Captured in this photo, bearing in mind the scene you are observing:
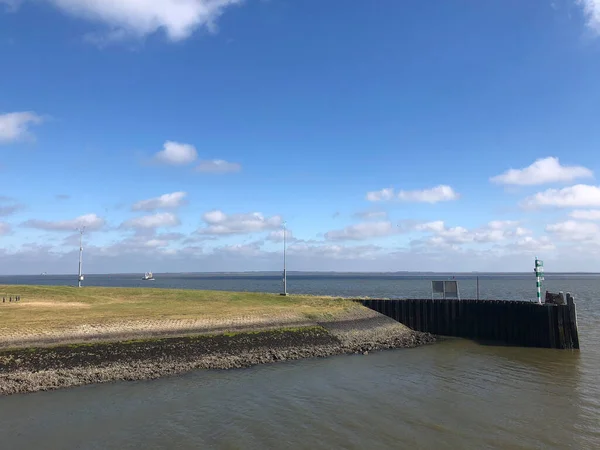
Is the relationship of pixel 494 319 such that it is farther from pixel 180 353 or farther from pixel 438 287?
pixel 180 353

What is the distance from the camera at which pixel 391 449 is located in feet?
59.5

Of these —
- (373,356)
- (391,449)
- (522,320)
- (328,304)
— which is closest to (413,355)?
(373,356)

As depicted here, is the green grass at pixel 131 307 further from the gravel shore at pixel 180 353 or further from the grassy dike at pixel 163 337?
the gravel shore at pixel 180 353

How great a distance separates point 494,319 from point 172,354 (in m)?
32.3

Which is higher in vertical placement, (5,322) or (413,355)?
(5,322)

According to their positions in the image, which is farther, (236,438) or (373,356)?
(373,356)

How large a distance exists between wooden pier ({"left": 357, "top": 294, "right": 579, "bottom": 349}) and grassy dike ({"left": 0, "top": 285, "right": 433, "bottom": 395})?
2528 mm

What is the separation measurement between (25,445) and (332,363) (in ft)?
69.0

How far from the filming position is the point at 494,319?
149 feet

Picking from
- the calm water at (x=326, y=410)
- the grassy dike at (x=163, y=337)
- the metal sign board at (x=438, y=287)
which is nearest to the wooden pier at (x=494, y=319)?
the metal sign board at (x=438, y=287)

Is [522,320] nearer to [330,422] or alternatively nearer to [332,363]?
[332,363]

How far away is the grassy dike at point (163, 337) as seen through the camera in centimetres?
2806

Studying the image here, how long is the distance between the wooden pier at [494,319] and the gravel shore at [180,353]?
13.8ft

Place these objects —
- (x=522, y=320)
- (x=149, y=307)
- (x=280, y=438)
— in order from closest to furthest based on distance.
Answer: (x=280, y=438) < (x=522, y=320) < (x=149, y=307)
